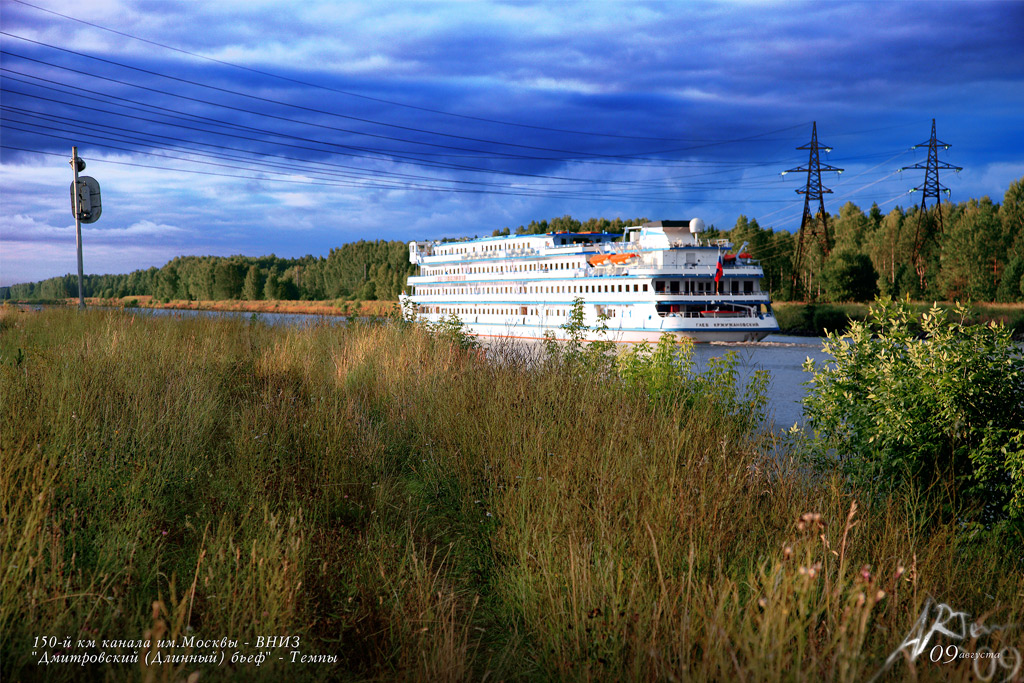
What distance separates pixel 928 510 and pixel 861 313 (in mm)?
A: 46563

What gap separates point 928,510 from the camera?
6445 mm

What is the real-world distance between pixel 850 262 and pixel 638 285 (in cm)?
3100

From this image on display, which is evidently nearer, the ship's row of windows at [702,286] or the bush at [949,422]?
the bush at [949,422]

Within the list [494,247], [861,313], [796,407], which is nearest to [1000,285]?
[861,313]

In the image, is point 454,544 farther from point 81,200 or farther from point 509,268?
point 509,268

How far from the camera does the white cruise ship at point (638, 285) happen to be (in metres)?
37.4

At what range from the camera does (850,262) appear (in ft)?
195

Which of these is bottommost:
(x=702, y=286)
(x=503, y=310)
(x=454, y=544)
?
(x=454, y=544)

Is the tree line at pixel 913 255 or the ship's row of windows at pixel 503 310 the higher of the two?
the tree line at pixel 913 255

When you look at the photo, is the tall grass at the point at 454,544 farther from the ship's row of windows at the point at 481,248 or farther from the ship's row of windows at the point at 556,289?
the ship's row of windows at the point at 481,248

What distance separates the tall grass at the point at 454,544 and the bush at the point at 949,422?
0.85 m

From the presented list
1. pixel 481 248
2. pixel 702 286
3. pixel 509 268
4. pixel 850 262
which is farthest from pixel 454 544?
pixel 850 262

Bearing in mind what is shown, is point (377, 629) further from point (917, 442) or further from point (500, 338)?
point (500, 338)

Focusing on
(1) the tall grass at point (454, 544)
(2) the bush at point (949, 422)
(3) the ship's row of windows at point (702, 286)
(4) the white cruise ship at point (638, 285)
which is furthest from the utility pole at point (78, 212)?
Result: (3) the ship's row of windows at point (702, 286)
